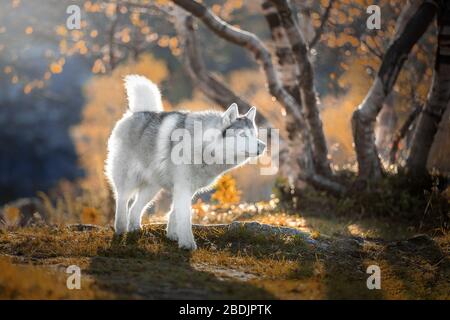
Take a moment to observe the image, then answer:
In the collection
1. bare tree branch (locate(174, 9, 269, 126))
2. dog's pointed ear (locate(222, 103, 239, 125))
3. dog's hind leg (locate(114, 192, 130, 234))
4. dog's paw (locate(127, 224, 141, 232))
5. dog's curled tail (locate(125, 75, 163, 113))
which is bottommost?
dog's paw (locate(127, 224, 141, 232))

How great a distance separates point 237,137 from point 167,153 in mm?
926

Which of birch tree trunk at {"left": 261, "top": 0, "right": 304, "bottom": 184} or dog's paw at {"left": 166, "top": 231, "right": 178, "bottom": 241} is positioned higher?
birch tree trunk at {"left": 261, "top": 0, "right": 304, "bottom": 184}

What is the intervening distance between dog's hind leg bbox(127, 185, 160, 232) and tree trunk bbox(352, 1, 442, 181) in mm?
5329

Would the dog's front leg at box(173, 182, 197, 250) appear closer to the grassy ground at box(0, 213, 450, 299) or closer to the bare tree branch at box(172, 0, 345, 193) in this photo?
the grassy ground at box(0, 213, 450, 299)

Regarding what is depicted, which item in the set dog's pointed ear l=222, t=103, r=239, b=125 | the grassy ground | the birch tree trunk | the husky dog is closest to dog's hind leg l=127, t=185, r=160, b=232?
the husky dog

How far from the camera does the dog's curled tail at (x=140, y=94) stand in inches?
314

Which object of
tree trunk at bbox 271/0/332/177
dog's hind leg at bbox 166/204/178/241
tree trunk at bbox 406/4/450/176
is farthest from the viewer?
tree trunk at bbox 271/0/332/177

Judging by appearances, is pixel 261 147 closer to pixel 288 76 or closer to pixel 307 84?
pixel 307 84

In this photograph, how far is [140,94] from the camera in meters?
8.02

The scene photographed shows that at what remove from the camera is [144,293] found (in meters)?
5.11

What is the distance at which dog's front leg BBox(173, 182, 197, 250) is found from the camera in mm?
7043

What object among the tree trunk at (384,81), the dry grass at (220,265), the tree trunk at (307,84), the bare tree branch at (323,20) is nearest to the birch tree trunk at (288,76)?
the tree trunk at (307,84)
